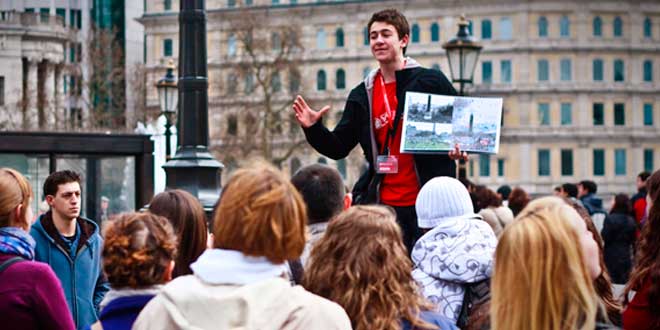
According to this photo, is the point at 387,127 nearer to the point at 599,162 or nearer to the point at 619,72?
the point at 599,162

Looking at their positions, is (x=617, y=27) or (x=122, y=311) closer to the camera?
(x=122, y=311)

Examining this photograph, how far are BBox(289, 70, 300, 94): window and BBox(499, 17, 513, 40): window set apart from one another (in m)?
19.2

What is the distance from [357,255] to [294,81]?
6817 centimetres

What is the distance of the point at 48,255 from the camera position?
8258 mm

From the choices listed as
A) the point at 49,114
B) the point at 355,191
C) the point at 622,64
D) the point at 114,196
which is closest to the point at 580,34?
the point at 622,64

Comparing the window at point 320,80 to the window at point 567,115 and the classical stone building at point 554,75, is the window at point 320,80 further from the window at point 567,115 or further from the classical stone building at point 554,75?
the window at point 567,115

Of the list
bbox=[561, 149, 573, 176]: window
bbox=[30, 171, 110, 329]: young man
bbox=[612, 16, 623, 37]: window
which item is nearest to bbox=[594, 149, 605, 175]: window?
bbox=[561, 149, 573, 176]: window

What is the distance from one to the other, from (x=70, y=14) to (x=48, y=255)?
7228 cm

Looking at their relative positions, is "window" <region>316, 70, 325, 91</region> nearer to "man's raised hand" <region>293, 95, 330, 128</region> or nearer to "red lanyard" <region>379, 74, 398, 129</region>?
"red lanyard" <region>379, 74, 398, 129</region>

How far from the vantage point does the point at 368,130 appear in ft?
25.9

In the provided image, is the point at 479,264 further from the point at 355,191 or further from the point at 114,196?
the point at 114,196

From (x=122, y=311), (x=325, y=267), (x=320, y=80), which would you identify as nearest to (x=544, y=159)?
(x=320, y=80)

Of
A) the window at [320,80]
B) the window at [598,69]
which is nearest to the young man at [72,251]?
the window at [320,80]

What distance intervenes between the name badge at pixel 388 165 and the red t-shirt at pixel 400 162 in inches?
1.8
